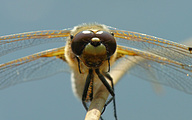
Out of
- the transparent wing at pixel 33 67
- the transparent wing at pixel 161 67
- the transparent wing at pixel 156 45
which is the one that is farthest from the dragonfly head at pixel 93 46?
the transparent wing at pixel 33 67

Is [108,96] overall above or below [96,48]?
below

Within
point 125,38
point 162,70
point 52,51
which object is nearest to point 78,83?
point 52,51

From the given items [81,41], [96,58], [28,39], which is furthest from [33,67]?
[96,58]

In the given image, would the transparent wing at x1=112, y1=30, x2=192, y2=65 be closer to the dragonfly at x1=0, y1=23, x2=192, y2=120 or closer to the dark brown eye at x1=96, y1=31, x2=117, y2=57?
the dragonfly at x1=0, y1=23, x2=192, y2=120

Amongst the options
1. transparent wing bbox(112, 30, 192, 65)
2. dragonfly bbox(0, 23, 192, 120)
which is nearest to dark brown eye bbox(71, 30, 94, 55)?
dragonfly bbox(0, 23, 192, 120)

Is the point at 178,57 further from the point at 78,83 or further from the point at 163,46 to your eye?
the point at 78,83

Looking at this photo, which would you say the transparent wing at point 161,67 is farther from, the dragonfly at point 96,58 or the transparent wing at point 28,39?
the transparent wing at point 28,39

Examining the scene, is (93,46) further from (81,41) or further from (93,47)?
(81,41)
